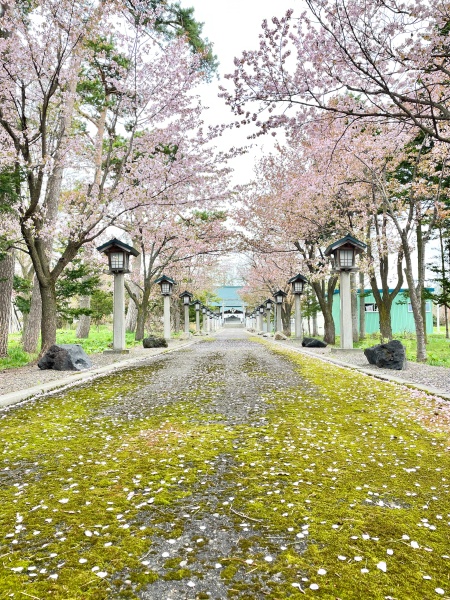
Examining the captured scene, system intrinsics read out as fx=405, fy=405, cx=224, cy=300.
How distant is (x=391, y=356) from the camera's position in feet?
30.6

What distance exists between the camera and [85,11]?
373 inches

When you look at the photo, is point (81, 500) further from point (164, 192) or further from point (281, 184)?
point (281, 184)

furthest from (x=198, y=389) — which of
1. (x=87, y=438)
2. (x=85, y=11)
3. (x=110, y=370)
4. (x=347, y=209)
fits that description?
(x=347, y=209)

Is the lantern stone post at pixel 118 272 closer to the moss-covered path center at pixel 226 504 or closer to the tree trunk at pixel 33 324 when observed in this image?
the tree trunk at pixel 33 324

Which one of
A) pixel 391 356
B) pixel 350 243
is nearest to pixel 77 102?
pixel 350 243

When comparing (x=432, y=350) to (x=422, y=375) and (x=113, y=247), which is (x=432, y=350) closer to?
(x=422, y=375)

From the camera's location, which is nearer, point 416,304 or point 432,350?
point 416,304

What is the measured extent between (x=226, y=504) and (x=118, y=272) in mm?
13497

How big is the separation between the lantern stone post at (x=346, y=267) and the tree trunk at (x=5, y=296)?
1062cm

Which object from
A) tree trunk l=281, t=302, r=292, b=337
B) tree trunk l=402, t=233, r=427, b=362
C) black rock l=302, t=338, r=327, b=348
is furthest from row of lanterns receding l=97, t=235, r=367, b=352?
tree trunk l=281, t=302, r=292, b=337

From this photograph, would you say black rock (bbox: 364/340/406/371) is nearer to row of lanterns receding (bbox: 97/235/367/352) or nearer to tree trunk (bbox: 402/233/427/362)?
tree trunk (bbox: 402/233/427/362)

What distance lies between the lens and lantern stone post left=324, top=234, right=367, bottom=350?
13.7 meters

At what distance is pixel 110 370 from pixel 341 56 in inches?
319

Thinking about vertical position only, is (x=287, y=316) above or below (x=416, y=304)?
below
